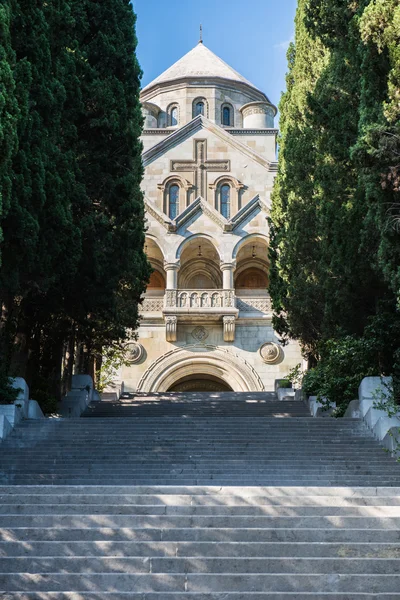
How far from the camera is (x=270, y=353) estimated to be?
26688 millimetres

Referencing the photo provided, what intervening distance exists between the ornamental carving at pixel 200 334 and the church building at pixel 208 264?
0.03 meters

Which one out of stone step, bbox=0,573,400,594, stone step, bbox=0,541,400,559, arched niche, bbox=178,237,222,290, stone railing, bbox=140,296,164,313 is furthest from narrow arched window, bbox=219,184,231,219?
stone step, bbox=0,573,400,594

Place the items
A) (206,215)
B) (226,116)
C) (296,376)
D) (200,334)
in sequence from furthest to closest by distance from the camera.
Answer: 1. (226,116)
2. (206,215)
3. (200,334)
4. (296,376)

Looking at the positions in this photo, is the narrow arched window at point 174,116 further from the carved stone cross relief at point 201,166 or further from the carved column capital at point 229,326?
the carved column capital at point 229,326

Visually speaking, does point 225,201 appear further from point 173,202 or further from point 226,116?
point 226,116

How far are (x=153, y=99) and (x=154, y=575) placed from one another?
32493 millimetres

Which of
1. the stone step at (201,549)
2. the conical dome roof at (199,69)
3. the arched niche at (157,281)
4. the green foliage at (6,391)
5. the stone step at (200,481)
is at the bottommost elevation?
the stone step at (201,549)

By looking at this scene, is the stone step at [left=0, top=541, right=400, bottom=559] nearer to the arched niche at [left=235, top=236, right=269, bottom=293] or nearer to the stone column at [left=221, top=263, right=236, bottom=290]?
the stone column at [left=221, top=263, right=236, bottom=290]

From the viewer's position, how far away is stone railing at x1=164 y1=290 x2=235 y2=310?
26.8 m

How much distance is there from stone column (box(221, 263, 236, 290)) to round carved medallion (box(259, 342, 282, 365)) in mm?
2331

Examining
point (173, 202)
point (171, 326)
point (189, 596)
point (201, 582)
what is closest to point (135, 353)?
point (171, 326)

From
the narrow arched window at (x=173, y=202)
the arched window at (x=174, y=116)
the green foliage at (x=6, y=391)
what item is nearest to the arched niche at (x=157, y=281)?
→ the narrow arched window at (x=173, y=202)

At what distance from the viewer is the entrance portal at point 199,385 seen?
1134 inches

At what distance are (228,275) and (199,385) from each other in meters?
4.38
